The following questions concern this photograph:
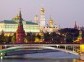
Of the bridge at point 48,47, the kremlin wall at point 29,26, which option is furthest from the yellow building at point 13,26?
the bridge at point 48,47

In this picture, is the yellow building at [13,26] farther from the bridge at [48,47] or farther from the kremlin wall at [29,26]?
the bridge at [48,47]

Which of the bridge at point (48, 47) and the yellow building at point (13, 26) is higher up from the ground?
the yellow building at point (13, 26)

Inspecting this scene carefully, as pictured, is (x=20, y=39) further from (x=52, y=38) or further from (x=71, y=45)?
(x=71, y=45)

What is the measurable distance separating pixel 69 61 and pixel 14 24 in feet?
163

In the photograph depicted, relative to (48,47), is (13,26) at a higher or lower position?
higher

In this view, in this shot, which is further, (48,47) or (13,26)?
(13,26)

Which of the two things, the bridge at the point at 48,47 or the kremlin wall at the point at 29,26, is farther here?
the kremlin wall at the point at 29,26

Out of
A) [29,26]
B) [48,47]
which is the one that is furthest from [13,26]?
[48,47]

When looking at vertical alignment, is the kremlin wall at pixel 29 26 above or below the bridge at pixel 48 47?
above

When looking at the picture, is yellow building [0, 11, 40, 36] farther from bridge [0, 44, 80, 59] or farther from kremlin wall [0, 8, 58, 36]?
bridge [0, 44, 80, 59]

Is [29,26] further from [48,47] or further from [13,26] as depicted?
[48,47]

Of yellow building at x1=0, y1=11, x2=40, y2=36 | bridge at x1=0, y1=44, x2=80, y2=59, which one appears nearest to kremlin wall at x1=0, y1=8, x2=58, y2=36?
yellow building at x1=0, y1=11, x2=40, y2=36

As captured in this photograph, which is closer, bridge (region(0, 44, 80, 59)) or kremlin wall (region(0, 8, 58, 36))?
bridge (region(0, 44, 80, 59))

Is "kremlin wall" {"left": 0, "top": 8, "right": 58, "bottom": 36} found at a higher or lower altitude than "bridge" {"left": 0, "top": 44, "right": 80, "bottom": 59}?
higher
